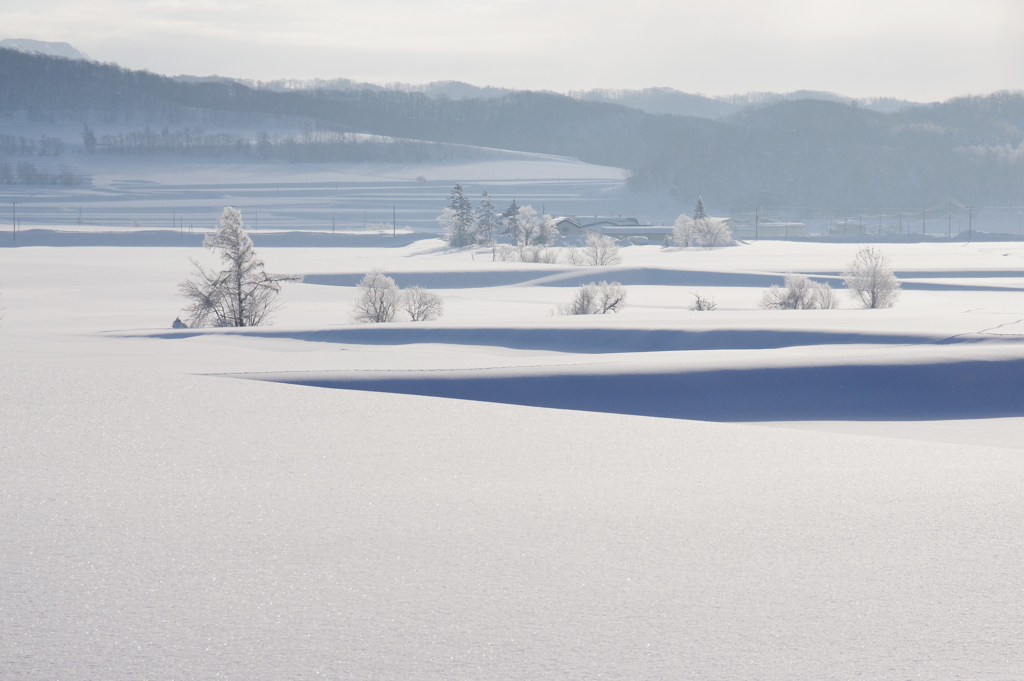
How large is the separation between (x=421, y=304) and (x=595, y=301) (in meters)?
5.66

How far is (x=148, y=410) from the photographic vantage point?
8.21 m

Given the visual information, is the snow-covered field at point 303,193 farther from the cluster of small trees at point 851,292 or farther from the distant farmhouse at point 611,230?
the cluster of small trees at point 851,292

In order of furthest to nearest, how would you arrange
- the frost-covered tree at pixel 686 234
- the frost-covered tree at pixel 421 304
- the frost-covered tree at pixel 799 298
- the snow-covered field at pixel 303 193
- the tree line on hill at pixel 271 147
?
the tree line on hill at pixel 271 147 < the snow-covered field at pixel 303 193 < the frost-covered tree at pixel 686 234 < the frost-covered tree at pixel 799 298 < the frost-covered tree at pixel 421 304

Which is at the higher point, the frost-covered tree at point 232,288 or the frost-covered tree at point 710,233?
the frost-covered tree at point 710,233

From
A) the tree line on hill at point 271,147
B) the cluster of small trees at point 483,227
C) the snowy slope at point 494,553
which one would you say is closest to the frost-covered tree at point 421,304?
the snowy slope at point 494,553

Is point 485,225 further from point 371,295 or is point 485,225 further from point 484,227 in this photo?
point 371,295

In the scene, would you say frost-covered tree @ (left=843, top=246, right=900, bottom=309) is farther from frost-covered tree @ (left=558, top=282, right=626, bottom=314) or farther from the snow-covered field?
the snow-covered field

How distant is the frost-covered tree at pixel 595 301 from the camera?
29844 mm

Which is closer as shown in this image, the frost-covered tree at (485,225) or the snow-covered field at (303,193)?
the frost-covered tree at (485,225)

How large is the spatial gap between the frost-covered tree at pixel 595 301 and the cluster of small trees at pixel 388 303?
3.98 m

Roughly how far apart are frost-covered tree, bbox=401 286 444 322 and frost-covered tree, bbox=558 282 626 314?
12.3 ft

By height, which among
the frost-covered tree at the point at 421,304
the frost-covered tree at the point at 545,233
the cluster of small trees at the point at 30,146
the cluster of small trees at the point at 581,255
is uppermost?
the cluster of small trees at the point at 30,146

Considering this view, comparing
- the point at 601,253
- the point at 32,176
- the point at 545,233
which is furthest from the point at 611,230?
the point at 32,176

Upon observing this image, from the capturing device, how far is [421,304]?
2927 centimetres
